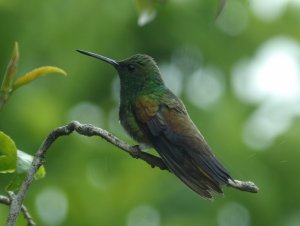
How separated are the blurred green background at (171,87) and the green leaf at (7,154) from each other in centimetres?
413

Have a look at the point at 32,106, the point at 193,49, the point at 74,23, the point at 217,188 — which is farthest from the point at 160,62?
the point at 217,188

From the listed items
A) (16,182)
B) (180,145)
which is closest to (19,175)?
(16,182)

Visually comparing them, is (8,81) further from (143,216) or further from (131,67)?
(143,216)

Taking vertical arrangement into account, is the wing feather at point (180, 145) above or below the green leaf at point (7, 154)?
below

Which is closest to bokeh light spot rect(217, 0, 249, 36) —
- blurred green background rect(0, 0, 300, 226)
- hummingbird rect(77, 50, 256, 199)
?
blurred green background rect(0, 0, 300, 226)

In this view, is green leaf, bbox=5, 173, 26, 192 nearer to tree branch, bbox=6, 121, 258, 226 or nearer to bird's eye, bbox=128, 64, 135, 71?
tree branch, bbox=6, 121, 258, 226

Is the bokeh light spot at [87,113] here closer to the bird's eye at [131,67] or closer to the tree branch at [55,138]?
the bird's eye at [131,67]

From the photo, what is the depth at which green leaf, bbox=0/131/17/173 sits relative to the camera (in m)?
2.68

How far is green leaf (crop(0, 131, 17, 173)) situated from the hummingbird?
983mm

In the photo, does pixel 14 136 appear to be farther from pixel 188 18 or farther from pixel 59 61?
pixel 188 18

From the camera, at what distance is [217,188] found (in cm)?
342

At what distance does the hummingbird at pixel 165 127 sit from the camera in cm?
358

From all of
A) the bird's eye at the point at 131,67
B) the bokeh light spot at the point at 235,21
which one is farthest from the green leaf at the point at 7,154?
the bokeh light spot at the point at 235,21

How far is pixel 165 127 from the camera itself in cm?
426
